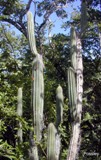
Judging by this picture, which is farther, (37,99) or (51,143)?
(37,99)

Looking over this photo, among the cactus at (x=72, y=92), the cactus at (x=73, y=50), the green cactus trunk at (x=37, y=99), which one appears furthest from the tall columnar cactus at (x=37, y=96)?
the cactus at (x=73, y=50)

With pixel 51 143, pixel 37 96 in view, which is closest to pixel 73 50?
pixel 37 96

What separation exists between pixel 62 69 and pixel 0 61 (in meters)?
3.03

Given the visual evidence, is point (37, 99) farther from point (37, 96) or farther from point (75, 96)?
point (75, 96)

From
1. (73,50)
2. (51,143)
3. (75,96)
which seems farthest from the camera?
(73,50)

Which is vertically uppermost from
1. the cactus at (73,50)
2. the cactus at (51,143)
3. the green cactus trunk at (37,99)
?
the cactus at (73,50)

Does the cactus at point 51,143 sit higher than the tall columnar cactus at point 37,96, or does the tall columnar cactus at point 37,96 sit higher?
the tall columnar cactus at point 37,96

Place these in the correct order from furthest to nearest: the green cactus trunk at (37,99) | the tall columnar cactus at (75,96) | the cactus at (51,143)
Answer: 1. the green cactus trunk at (37,99)
2. the tall columnar cactus at (75,96)
3. the cactus at (51,143)

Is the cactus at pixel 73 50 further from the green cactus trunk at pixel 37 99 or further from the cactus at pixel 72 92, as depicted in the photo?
the green cactus trunk at pixel 37 99

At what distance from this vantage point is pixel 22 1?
1202 cm

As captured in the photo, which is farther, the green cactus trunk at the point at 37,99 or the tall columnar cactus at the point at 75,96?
the green cactus trunk at the point at 37,99

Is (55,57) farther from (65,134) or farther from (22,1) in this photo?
(65,134)

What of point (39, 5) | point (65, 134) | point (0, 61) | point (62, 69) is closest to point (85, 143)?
point (65, 134)

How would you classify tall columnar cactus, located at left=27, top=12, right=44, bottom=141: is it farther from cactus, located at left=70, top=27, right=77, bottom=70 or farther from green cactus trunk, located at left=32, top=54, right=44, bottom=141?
cactus, located at left=70, top=27, right=77, bottom=70
